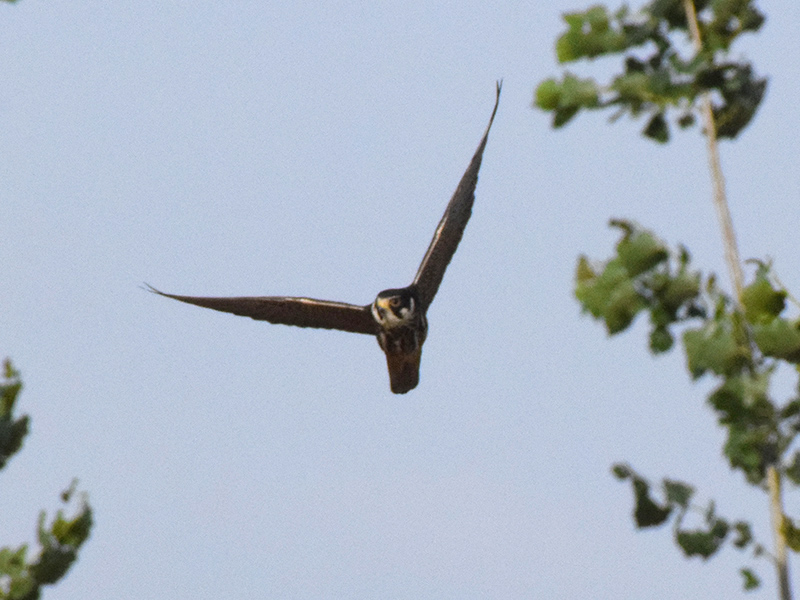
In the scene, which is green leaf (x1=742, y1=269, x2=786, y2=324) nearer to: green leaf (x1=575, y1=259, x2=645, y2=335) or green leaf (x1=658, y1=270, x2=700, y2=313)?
green leaf (x1=658, y1=270, x2=700, y2=313)

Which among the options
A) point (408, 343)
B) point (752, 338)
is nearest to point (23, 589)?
point (408, 343)

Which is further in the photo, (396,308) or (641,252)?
(396,308)

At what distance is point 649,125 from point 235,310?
4413 mm

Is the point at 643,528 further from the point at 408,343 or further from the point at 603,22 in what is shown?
the point at 408,343

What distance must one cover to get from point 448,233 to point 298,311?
138 centimetres

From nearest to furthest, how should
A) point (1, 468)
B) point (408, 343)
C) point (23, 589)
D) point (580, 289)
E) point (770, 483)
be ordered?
1. point (770, 483)
2. point (580, 289)
3. point (408, 343)
4. point (23, 589)
5. point (1, 468)

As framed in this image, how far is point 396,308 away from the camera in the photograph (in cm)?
964

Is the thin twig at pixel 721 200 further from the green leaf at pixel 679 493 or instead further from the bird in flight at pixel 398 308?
the bird in flight at pixel 398 308

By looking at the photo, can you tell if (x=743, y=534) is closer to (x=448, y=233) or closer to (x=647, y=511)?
(x=647, y=511)

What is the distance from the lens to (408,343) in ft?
32.4

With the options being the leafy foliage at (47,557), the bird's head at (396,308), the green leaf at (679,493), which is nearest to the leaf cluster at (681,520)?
the green leaf at (679,493)

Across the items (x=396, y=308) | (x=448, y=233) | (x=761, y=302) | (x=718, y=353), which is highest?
(x=448, y=233)

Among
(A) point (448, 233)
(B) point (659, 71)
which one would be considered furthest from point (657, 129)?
(A) point (448, 233)

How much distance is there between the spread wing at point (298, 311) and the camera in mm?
10254
